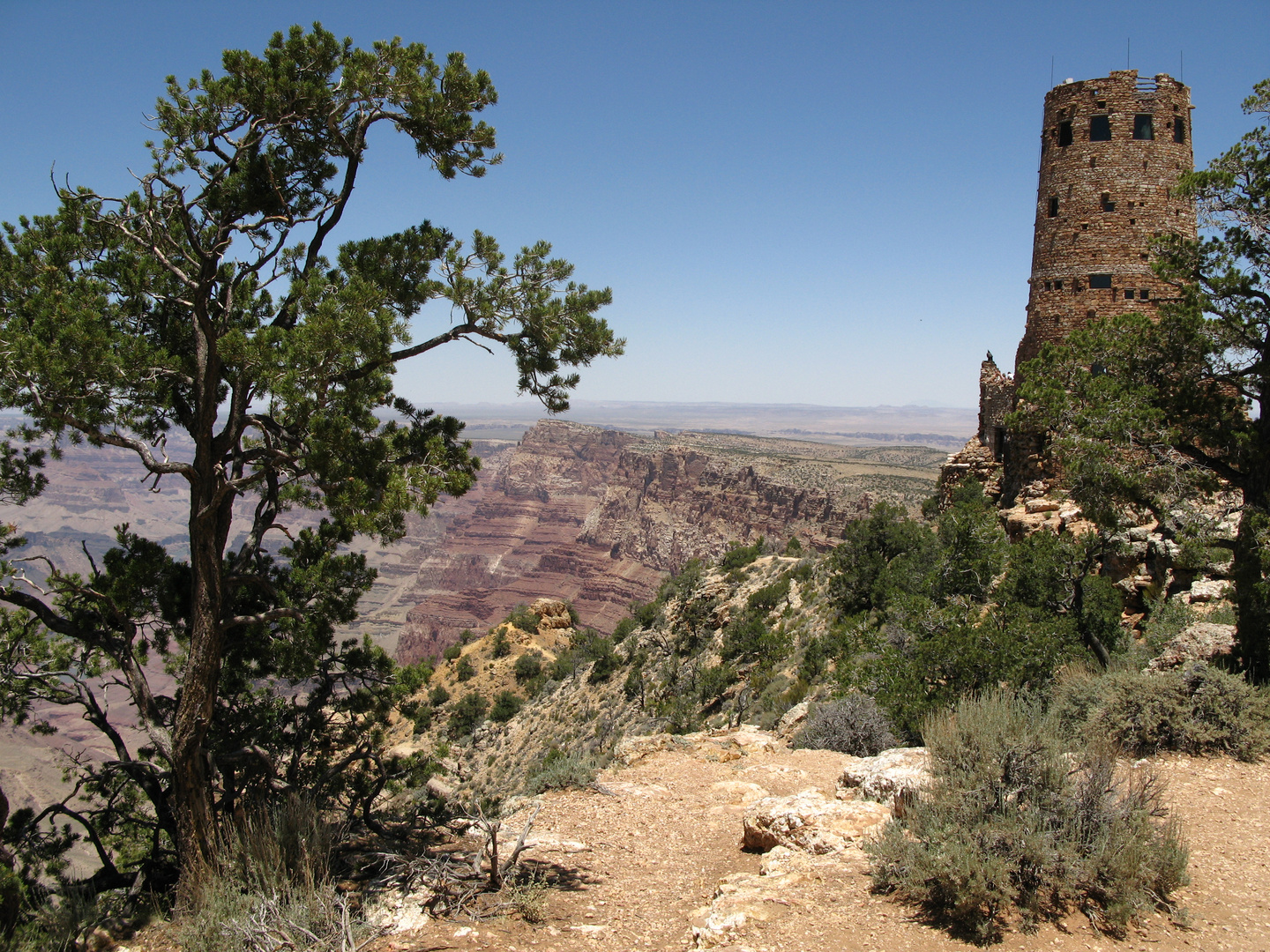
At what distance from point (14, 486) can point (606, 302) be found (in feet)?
18.0

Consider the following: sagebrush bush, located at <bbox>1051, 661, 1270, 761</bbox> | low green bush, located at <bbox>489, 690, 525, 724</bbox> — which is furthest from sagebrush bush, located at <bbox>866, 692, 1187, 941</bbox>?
low green bush, located at <bbox>489, 690, 525, 724</bbox>

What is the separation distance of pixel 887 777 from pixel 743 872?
5.25 ft

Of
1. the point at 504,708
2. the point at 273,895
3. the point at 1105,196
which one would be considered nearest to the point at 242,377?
the point at 273,895

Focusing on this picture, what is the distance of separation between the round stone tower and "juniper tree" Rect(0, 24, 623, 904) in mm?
14781

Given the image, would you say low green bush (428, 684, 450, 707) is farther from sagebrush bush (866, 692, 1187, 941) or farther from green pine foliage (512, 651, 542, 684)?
sagebrush bush (866, 692, 1187, 941)

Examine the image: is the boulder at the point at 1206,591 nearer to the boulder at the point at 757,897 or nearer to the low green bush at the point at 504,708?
the boulder at the point at 757,897

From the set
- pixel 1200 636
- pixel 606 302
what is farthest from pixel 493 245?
pixel 1200 636

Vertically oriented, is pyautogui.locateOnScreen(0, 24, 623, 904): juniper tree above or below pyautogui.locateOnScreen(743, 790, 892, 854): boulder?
above

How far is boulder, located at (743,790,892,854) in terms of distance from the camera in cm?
594

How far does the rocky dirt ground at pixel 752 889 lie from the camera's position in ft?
14.4

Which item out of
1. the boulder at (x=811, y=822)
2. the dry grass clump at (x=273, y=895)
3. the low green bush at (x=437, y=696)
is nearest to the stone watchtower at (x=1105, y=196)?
the boulder at (x=811, y=822)

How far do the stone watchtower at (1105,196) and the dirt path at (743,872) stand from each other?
13.0 m

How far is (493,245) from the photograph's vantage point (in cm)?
659

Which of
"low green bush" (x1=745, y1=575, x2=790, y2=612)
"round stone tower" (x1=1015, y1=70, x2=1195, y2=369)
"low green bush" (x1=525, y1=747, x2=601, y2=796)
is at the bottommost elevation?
"low green bush" (x1=745, y1=575, x2=790, y2=612)
